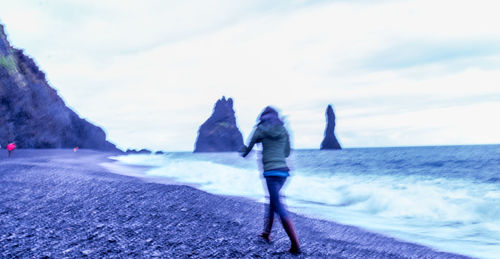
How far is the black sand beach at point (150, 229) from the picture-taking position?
5.15 meters

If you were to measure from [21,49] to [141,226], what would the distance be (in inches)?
2359

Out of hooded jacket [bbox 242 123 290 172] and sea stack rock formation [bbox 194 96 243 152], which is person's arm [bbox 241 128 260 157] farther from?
sea stack rock formation [bbox 194 96 243 152]

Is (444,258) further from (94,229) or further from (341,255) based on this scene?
(94,229)

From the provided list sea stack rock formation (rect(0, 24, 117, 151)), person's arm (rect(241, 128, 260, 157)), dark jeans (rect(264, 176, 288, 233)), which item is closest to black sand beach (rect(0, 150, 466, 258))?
dark jeans (rect(264, 176, 288, 233))

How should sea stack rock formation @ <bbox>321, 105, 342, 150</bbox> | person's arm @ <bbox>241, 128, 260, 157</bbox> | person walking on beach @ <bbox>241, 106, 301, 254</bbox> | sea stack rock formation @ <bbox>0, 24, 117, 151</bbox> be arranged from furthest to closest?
sea stack rock formation @ <bbox>321, 105, 342, 150</bbox>, sea stack rock formation @ <bbox>0, 24, 117, 151</bbox>, person's arm @ <bbox>241, 128, 260, 157</bbox>, person walking on beach @ <bbox>241, 106, 301, 254</bbox>

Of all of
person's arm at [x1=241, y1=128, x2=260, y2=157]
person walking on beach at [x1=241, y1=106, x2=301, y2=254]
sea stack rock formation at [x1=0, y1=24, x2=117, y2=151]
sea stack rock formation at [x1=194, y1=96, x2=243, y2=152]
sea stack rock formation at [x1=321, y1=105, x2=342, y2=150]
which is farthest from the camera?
sea stack rock formation at [x1=194, y1=96, x2=243, y2=152]

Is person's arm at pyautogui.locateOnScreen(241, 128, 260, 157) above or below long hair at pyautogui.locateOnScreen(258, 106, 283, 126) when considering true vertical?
below

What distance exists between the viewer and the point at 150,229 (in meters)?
6.26

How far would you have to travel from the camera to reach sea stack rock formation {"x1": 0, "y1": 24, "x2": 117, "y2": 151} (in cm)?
4866

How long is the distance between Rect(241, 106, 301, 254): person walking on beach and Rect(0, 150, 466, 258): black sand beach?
551 mm

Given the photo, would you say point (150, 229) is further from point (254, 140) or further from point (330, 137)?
point (330, 137)

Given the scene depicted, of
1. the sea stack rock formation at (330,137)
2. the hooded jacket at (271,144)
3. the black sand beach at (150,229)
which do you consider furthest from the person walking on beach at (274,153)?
the sea stack rock formation at (330,137)

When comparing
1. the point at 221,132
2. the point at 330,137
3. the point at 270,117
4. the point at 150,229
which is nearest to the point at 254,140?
the point at 270,117

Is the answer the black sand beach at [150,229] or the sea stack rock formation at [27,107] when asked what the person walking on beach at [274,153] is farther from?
the sea stack rock formation at [27,107]
